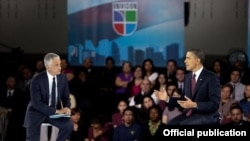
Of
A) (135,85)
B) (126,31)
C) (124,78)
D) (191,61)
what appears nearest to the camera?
(191,61)

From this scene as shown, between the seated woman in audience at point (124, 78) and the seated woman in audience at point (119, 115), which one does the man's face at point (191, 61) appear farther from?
the seated woman in audience at point (124, 78)

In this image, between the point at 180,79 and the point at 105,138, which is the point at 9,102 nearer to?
the point at 105,138

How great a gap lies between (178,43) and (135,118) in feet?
7.67


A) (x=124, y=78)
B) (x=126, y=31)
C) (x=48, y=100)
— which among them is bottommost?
(x=48, y=100)

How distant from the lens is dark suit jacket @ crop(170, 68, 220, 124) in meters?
6.17

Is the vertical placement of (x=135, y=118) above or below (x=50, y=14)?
below

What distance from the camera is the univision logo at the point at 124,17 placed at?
10812 mm

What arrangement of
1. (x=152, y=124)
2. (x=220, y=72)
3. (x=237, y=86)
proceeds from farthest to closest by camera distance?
(x=220, y=72) < (x=237, y=86) < (x=152, y=124)

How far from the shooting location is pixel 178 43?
420 inches

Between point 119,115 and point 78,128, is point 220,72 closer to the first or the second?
point 119,115

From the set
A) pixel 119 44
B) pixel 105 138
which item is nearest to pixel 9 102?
pixel 105 138

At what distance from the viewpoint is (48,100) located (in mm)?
6531

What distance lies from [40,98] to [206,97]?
4.92 ft

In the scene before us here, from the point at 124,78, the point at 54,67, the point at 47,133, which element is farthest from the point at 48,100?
the point at 124,78
